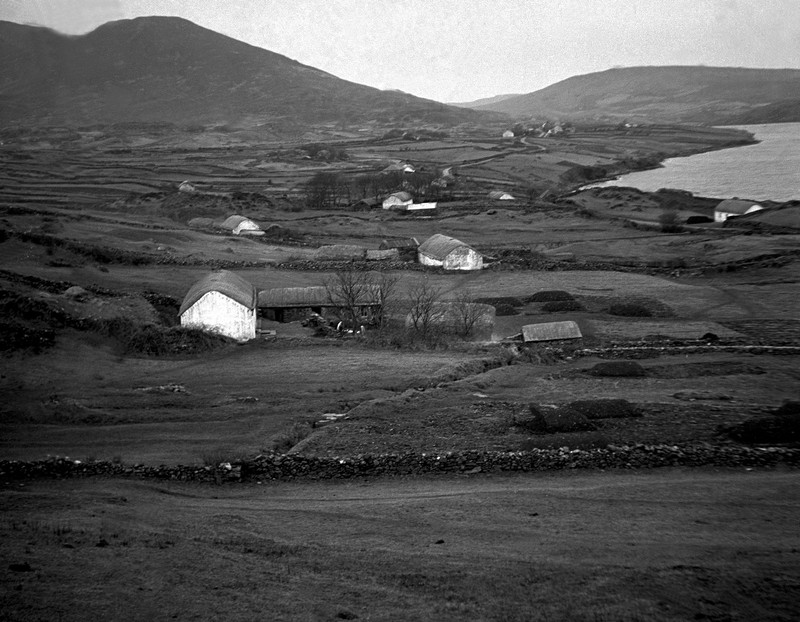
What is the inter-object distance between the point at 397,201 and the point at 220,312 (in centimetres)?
6553

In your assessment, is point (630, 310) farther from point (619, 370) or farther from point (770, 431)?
point (770, 431)

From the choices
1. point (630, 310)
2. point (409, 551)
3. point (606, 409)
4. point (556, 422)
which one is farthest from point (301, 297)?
point (409, 551)

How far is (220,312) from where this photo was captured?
40.4m

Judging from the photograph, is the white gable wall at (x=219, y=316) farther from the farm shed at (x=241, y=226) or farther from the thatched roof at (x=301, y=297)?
the farm shed at (x=241, y=226)

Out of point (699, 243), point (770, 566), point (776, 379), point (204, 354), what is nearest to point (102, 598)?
point (770, 566)

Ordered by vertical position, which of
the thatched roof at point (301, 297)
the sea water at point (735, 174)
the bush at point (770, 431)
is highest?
the sea water at point (735, 174)

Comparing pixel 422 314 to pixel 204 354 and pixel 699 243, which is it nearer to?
pixel 204 354

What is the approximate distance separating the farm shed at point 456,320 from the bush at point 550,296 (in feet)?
25.9

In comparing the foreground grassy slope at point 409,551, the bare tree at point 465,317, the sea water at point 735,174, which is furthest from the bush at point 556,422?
the sea water at point 735,174

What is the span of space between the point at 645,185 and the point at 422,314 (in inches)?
3569

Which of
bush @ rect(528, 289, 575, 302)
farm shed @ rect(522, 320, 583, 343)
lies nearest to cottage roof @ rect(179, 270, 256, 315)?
farm shed @ rect(522, 320, 583, 343)

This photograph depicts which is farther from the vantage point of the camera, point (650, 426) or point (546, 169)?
point (546, 169)

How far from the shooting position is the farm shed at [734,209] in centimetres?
8706

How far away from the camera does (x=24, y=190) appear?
337 feet
